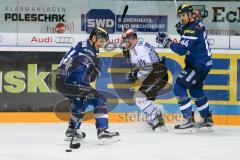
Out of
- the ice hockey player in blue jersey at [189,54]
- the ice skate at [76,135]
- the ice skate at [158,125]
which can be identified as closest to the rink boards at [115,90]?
the ice skate at [158,125]

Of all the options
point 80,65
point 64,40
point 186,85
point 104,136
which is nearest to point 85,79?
point 80,65

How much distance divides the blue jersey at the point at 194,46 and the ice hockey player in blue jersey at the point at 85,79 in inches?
43.6

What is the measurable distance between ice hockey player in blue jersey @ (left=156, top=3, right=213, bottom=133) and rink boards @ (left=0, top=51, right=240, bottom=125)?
915 millimetres

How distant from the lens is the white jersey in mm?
7730

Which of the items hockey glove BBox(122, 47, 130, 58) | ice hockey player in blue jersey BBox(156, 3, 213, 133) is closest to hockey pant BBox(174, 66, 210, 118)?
ice hockey player in blue jersey BBox(156, 3, 213, 133)

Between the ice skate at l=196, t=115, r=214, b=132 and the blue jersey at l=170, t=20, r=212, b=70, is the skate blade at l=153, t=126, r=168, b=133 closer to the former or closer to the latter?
the ice skate at l=196, t=115, r=214, b=132

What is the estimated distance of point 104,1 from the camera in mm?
8742

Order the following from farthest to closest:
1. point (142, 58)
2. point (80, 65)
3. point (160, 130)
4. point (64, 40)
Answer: point (64, 40)
point (142, 58)
point (160, 130)
point (80, 65)

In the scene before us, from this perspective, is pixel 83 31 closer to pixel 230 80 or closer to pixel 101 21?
pixel 101 21

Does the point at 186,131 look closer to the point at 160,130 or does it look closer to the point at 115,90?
the point at 160,130

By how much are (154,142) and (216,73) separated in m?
2.02

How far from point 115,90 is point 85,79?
75.8 inches

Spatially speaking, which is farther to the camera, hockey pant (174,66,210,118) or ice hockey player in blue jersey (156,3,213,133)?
hockey pant (174,66,210,118)

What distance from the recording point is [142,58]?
7.73 m
